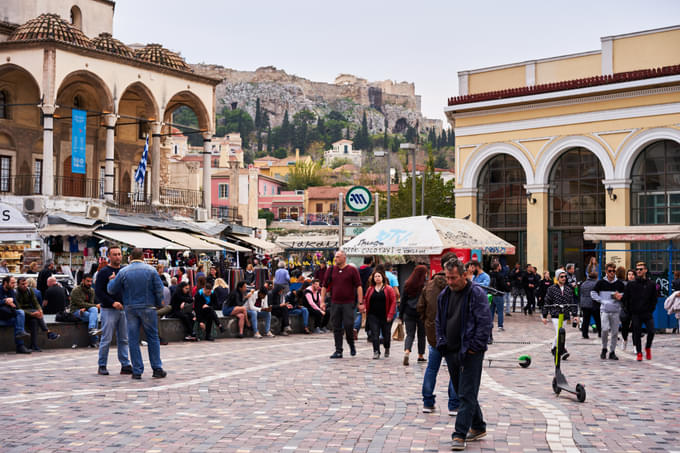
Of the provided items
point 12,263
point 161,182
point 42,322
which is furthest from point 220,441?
point 161,182

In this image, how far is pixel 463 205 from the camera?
33.7 metres

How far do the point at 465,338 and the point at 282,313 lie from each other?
12.3 metres

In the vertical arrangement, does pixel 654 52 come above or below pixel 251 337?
above

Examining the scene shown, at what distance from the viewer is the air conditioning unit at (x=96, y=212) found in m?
33.5

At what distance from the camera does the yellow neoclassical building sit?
29.0 metres

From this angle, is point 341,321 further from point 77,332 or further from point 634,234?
point 634,234

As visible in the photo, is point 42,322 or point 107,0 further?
point 107,0

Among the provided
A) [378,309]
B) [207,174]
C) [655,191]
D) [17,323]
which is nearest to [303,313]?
[378,309]

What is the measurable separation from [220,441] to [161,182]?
117 feet

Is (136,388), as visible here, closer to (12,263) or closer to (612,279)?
(612,279)

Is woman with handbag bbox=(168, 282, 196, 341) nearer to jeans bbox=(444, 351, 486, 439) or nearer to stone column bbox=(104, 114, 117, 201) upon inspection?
jeans bbox=(444, 351, 486, 439)

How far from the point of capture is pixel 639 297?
14.2m

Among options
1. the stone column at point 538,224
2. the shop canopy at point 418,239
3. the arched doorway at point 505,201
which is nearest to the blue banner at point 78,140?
the shop canopy at point 418,239

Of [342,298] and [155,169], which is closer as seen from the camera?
[342,298]
